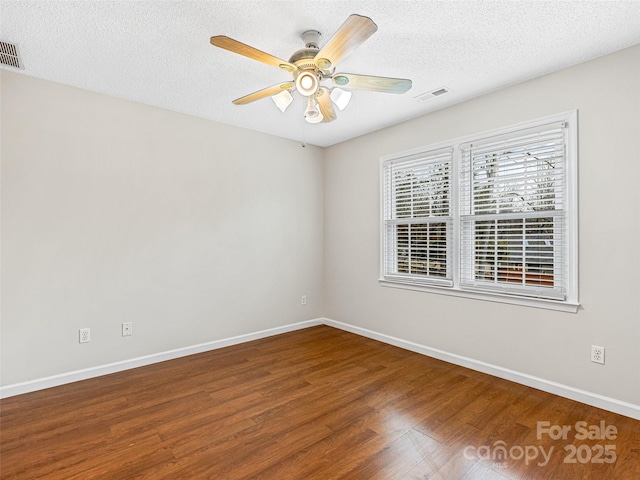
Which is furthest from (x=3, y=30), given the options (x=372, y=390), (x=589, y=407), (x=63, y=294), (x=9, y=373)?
(x=589, y=407)

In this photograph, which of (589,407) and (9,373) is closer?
(589,407)

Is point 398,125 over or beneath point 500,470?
over

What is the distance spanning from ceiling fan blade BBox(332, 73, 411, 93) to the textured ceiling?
1.07 feet

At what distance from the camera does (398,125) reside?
153 inches

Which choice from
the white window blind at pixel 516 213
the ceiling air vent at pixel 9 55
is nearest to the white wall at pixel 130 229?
the ceiling air vent at pixel 9 55

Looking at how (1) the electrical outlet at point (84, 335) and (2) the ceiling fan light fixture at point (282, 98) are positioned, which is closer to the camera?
(2) the ceiling fan light fixture at point (282, 98)

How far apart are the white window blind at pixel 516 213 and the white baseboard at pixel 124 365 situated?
251 cm

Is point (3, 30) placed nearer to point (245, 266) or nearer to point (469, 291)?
point (245, 266)

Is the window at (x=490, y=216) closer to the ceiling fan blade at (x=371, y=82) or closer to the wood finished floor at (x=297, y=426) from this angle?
the wood finished floor at (x=297, y=426)

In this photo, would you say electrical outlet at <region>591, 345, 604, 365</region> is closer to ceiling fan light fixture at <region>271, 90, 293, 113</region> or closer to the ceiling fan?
the ceiling fan

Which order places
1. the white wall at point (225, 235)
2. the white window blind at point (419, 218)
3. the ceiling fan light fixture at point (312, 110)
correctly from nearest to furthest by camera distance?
the ceiling fan light fixture at point (312, 110), the white wall at point (225, 235), the white window blind at point (419, 218)

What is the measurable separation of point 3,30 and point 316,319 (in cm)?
414

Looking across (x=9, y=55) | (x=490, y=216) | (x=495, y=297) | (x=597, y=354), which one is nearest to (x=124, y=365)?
(x=9, y=55)

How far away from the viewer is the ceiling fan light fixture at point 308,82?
2.05 metres
